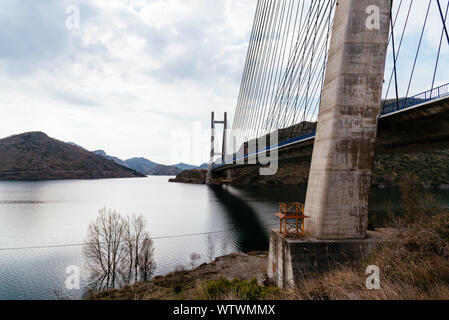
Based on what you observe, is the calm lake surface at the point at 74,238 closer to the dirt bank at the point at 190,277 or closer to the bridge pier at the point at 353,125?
the dirt bank at the point at 190,277

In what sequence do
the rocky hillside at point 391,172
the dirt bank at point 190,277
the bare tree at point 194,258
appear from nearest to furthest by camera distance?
the dirt bank at point 190,277, the bare tree at point 194,258, the rocky hillside at point 391,172

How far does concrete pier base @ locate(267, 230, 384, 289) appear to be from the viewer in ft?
34.4

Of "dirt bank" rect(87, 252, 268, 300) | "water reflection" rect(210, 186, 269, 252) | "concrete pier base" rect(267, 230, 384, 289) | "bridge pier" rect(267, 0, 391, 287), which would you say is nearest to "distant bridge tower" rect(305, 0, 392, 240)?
"bridge pier" rect(267, 0, 391, 287)

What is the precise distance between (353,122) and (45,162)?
163761 millimetres

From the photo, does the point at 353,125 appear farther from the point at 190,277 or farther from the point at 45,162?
the point at 45,162

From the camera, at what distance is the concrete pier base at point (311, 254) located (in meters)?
10.5

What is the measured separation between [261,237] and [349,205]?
14.2 meters

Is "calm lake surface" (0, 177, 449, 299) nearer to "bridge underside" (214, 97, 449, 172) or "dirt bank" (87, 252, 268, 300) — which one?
"dirt bank" (87, 252, 268, 300)

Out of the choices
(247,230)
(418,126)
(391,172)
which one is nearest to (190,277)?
(247,230)

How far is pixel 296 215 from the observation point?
11719 mm

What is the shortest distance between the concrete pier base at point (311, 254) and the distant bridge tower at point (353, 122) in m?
0.51

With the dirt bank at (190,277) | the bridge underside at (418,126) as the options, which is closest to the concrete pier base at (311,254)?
the dirt bank at (190,277)

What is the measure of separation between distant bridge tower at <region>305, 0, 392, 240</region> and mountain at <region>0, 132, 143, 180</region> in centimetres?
14294
